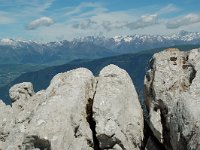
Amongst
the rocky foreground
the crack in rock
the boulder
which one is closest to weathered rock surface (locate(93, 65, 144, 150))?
the rocky foreground

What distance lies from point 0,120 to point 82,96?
8.52 meters

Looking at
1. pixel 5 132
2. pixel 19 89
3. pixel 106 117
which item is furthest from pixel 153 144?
pixel 19 89

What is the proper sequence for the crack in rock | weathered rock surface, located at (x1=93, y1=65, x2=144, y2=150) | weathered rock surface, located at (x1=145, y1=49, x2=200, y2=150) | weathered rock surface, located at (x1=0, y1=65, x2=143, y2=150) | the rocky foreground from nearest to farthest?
weathered rock surface, located at (x1=145, y1=49, x2=200, y2=150) → the rocky foreground → weathered rock surface, located at (x1=0, y1=65, x2=143, y2=150) → weathered rock surface, located at (x1=93, y1=65, x2=144, y2=150) → the crack in rock

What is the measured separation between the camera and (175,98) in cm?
2322

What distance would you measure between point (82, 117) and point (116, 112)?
7.06 feet

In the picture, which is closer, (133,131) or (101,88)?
(133,131)

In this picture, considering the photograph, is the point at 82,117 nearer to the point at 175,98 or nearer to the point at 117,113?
the point at 117,113

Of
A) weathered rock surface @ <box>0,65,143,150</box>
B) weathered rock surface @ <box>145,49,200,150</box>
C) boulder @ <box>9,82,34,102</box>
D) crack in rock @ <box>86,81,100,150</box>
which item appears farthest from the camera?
boulder @ <box>9,82,34,102</box>

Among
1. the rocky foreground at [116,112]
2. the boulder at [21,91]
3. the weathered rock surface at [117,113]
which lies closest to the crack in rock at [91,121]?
the rocky foreground at [116,112]

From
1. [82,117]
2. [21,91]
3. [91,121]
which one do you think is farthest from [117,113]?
[21,91]

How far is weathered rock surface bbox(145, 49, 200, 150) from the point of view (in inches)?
803

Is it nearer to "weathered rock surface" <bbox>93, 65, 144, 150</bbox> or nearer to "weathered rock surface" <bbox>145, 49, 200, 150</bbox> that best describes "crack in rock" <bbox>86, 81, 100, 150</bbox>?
"weathered rock surface" <bbox>93, 65, 144, 150</bbox>

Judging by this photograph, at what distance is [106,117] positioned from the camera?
23.1 m

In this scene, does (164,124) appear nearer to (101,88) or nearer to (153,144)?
(153,144)
